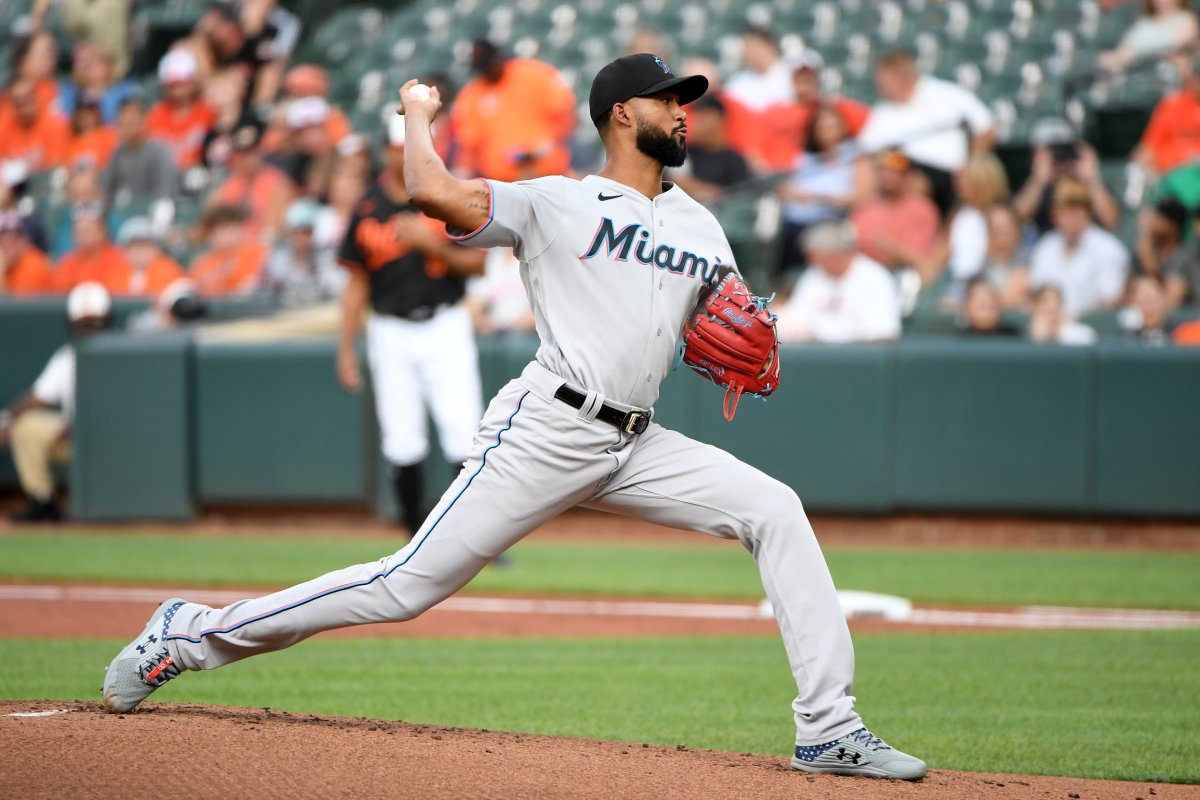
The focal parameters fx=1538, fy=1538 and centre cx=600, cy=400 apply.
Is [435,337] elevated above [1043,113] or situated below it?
below

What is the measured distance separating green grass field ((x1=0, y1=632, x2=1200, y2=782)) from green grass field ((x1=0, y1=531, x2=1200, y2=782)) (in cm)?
1

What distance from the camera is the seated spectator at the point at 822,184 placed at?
10.9m

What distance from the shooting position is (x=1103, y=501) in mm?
9422

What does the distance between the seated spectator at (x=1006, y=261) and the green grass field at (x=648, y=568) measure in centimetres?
191

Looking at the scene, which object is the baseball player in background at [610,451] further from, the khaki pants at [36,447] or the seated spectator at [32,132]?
the seated spectator at [32,132]

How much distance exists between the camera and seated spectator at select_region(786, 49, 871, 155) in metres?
11.6

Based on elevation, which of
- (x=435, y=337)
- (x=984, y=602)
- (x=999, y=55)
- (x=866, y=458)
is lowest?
(x=984, y=602)

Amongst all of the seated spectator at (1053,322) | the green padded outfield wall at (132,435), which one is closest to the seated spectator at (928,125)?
the seated spectator at (1053,322)

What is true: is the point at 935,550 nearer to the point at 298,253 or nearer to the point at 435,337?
the point at 435,337

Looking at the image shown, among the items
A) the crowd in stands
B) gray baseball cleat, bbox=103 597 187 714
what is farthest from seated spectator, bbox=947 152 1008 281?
gray baseball cleat, bbox=103 597 187 714

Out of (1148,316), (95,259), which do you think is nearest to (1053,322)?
(1148,316)

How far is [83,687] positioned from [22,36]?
12.7 m

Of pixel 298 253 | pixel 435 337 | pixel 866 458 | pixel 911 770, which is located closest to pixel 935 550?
pixel 866 458

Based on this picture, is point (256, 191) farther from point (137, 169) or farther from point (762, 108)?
point (762, 108)
